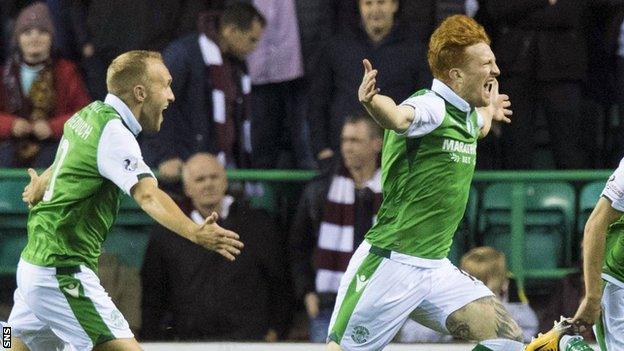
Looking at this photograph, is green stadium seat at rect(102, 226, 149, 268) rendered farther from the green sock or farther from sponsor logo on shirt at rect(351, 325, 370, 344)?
the green sock

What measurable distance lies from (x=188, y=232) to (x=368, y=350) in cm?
105

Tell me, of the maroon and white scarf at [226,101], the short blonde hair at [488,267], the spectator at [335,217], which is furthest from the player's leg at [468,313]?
the maroon and white scarf at [226,101]

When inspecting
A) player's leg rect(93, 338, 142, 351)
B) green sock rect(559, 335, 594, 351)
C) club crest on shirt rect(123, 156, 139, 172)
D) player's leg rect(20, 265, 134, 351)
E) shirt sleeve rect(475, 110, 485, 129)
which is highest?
shirt sleeve rect(475, 110, 485, 129)

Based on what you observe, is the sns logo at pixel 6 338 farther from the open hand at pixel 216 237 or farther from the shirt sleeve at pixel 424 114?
the shirt sleeve at pixel 424 114

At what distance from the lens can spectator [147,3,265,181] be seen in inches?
397

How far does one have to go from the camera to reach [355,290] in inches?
285

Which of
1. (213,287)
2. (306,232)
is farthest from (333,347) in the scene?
(306,232)

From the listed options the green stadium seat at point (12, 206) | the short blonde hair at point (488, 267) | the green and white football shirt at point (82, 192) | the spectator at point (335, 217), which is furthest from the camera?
the green stadium seat at point (12, 206)

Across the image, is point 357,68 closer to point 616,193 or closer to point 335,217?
point 335,217

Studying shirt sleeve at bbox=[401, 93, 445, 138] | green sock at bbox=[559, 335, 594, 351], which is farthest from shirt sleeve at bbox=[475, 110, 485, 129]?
green sock at bbox=[559, 335, 594, 351]

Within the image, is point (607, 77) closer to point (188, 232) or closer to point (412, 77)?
point (412, 77)

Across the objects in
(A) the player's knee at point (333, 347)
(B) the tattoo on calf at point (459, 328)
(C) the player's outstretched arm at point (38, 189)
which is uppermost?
(C) the player's outstretched arm at point (38, 189)

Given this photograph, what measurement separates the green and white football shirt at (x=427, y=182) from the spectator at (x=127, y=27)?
3563 millimetres

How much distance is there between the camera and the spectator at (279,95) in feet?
34.3
